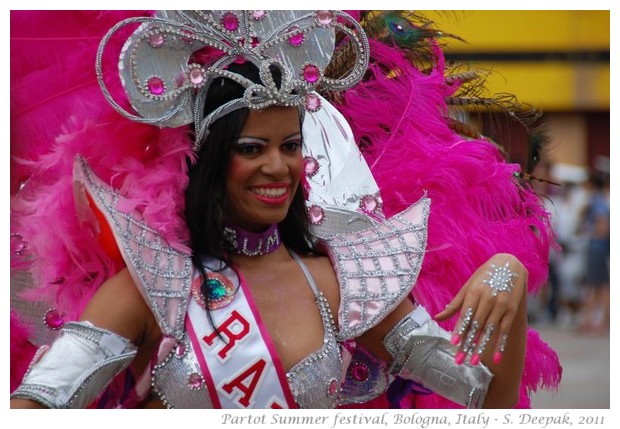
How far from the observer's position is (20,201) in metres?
2.99

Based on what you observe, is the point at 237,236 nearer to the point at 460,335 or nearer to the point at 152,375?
the point at 152,375

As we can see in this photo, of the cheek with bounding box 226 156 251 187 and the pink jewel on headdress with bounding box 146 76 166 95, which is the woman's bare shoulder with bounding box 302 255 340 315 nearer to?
the cheek with bounding box 226 156 251 187

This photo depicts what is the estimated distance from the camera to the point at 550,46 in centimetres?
1494

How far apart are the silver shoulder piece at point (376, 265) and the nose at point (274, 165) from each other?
1.09 feet

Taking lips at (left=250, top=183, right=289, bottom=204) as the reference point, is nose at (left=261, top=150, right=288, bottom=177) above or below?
above

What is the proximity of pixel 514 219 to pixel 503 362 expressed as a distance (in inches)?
27.8

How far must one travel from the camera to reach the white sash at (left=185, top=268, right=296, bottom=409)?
8.29ft

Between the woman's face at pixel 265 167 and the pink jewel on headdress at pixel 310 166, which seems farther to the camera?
the pink jewel on headdress at pixel 310 166

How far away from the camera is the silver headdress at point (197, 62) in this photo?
255cm

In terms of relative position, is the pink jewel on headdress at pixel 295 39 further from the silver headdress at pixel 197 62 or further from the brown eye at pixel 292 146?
the brown eye at pixel 292 146

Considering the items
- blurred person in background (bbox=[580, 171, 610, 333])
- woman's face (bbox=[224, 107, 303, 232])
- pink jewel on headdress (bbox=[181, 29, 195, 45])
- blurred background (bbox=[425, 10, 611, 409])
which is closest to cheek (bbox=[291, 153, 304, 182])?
woman's face (bbox=[224, 107, 303, 232])

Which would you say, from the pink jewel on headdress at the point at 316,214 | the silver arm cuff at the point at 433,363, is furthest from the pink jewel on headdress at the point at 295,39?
the silver arm cuff at the point at 433,363

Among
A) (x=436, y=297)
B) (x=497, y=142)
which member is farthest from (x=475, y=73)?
(x=436, y=297)

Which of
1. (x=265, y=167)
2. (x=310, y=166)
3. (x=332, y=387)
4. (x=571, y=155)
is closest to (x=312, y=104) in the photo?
(x=310, y=166)
